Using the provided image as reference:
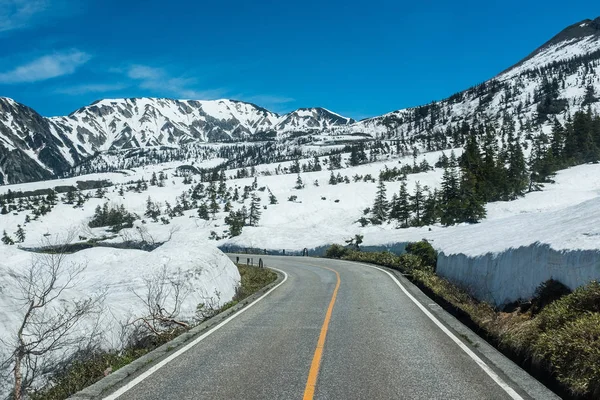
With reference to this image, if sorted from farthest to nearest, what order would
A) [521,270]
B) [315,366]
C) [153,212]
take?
[153,212] < [521,270] < [315,366]

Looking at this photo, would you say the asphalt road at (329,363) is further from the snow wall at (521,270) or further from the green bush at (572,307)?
the snow wall at (521,270)

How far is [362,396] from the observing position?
5.35 metres

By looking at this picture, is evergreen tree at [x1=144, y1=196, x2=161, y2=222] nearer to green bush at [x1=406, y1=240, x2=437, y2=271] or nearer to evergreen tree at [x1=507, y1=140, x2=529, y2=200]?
evergreen tree at [x1=507, y1=140, x2=529, y2=200]

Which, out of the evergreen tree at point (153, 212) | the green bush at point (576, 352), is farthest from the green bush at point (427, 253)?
the evergreen tree at point (153, 212)

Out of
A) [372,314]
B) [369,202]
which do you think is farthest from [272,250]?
[369,202]

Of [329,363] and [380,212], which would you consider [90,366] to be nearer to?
[329,363]

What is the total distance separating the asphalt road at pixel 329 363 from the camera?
5.57 metres

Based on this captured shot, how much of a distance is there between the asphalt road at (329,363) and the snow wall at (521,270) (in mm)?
2441

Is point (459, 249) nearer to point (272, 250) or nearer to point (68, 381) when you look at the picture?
point (68, 381)

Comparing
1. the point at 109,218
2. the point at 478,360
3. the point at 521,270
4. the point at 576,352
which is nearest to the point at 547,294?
the point at 521,270

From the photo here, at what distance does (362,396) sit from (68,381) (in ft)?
17.2

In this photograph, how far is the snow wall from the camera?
7.99m

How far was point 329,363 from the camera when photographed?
22.4 feet

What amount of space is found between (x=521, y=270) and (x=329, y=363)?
6.54m
